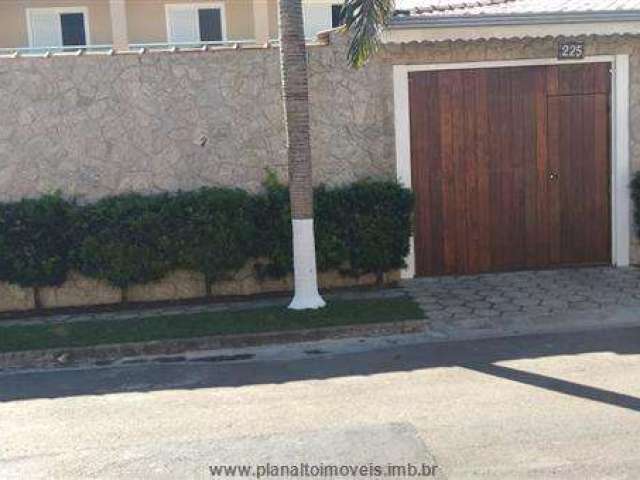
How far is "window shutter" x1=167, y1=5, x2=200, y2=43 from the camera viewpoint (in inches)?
728

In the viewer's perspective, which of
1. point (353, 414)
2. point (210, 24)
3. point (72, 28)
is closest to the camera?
point (353, 414)

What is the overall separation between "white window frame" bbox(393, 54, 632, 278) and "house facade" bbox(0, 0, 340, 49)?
8999mm

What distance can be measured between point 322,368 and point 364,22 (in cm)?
382

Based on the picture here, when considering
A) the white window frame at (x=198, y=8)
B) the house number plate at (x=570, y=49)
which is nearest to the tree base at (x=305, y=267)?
the house number plate at (x=570, y=49)

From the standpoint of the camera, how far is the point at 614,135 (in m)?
10.2

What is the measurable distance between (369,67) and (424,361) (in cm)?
434

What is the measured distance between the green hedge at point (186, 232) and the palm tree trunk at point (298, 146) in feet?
2.67

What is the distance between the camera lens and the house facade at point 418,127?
963 cm

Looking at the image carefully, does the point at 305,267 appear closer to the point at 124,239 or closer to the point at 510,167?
the point at 124,239

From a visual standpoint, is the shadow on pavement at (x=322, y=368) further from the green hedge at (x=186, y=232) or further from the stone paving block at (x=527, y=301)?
the green hedge at (x=186, y=232)

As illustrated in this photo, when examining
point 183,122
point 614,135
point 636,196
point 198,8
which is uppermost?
point 198,8

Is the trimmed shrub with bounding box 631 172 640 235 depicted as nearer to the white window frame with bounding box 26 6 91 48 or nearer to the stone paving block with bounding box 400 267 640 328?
the stone paving block with bounding box 400 267 640 328

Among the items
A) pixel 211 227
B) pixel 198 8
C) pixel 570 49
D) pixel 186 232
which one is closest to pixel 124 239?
pixel 186 232

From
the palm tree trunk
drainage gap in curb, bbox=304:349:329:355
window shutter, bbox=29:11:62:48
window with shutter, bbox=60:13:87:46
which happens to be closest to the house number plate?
the palm tree trunk
